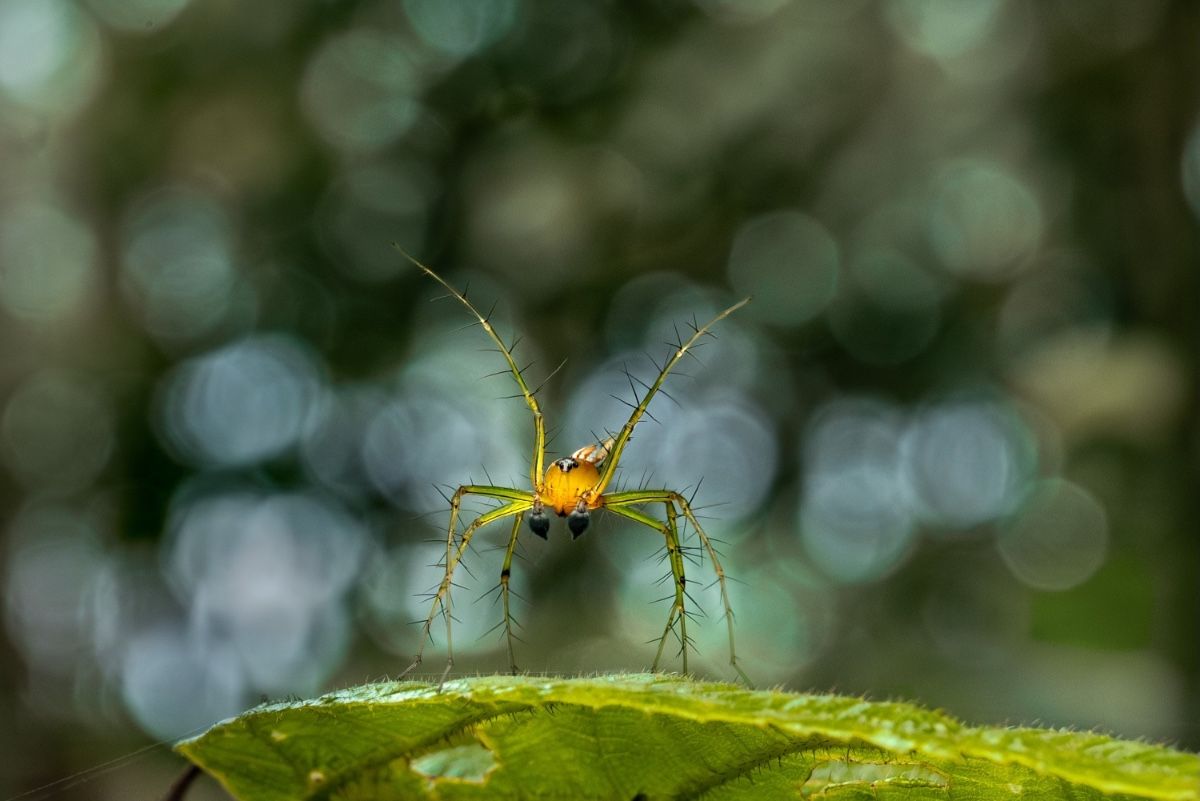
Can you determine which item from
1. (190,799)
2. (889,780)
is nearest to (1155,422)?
(889,780)

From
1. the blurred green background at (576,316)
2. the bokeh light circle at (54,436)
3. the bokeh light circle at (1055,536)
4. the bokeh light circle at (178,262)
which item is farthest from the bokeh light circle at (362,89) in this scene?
the bokeh light circle at (1055,536)

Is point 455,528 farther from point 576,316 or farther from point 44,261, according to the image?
point 44,261

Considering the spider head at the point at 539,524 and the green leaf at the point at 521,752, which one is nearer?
the green leaf at the point at 521,752

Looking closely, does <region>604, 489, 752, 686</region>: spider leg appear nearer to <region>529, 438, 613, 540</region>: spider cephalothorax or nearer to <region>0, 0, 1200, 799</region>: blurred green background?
<region>529, 438, 613, 540</region>: spider cephalothorax

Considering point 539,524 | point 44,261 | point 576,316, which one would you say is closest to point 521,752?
point 539,524

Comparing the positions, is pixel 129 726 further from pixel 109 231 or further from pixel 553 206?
pixel 553 206

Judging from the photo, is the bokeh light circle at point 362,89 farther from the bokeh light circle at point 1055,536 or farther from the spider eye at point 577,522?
the bokeh light circle at point 1055,536

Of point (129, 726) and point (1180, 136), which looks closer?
point (1180, 136)
